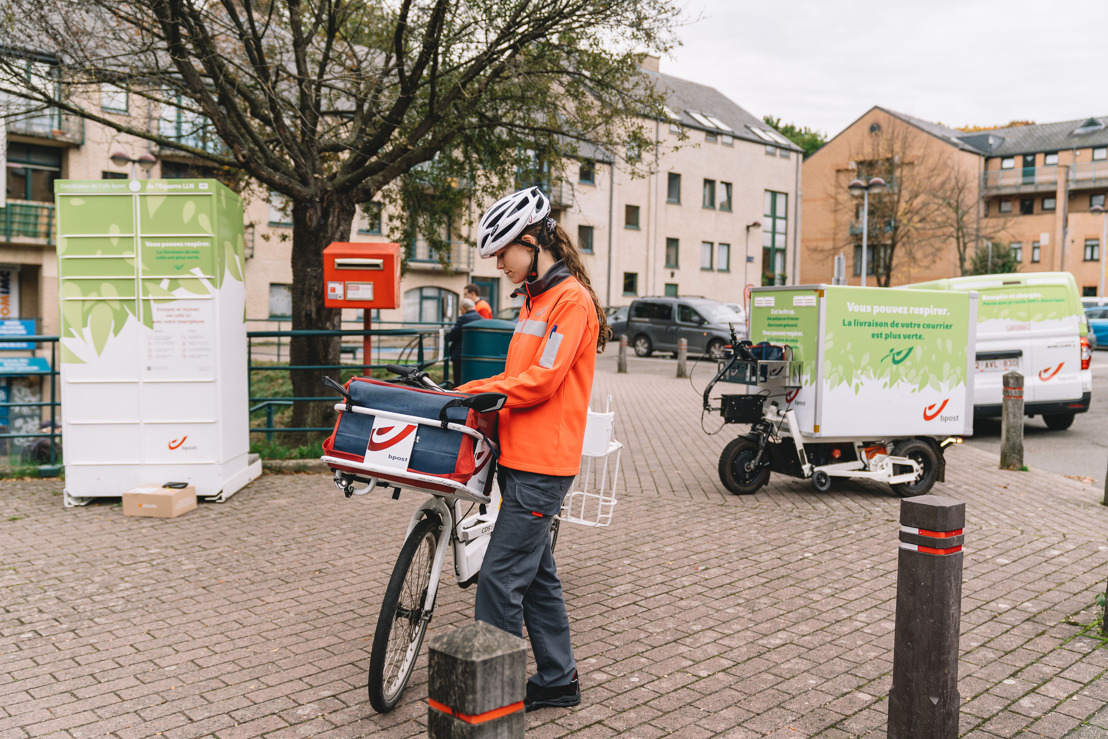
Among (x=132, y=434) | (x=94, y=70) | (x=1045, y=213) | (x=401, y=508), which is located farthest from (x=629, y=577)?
(x=1045, y=213)

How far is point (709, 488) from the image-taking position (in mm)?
8406

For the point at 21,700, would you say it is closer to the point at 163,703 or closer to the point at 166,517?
the point at 163,703

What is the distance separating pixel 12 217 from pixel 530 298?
3308 cm

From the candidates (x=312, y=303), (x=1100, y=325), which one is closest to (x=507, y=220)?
(x=312, y=303)

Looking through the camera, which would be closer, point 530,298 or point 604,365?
→ point 530,298

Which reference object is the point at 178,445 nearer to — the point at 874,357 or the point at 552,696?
the point at 552,696

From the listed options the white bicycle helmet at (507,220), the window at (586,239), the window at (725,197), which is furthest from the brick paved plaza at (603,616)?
the window at (725,197)

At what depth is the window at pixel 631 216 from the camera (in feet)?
145

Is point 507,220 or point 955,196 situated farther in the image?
point 955,196

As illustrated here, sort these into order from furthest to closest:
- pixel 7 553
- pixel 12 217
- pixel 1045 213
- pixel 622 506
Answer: pixel 1045 213, pixel 12 217, pixel 622 506, pixel 7 553

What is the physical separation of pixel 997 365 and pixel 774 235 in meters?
40.1

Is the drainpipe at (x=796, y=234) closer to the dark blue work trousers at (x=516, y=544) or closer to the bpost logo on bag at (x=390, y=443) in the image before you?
the dark blue work trousers at (x=516, y=544)

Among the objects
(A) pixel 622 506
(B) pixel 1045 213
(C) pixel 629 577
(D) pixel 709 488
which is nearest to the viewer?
(C) pixel 629 577

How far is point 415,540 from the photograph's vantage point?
11.7ft
